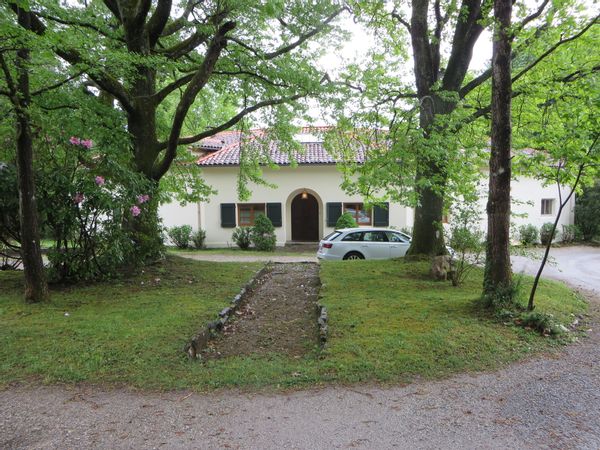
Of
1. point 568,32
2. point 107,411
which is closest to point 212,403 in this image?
point 107,411

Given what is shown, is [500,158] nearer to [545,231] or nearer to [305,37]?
[305,37]

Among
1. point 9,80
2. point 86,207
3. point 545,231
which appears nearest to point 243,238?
point 86,207

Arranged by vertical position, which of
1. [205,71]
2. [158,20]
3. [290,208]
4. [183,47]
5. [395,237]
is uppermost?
[158,20]

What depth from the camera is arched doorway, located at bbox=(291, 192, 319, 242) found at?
2181cm

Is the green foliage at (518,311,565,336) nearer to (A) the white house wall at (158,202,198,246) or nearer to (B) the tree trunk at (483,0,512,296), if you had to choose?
(B) the tree trunk at (483,0,512,296)

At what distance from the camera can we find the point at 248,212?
2053cm

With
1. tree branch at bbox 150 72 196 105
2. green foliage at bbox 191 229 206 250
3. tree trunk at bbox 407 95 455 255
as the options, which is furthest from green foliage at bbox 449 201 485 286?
green foliage at bbox 191 229 206 250

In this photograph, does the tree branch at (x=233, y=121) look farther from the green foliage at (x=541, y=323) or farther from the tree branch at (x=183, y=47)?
the green foliage at (x=541, y=323)

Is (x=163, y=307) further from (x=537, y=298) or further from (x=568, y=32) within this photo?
(x=568, y=32)

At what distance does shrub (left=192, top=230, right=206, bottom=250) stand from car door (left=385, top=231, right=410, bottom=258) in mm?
10519

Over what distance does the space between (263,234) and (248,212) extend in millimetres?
2104

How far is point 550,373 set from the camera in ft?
14.0

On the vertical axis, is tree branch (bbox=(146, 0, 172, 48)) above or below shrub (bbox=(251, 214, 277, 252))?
above

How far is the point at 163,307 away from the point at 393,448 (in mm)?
4822
